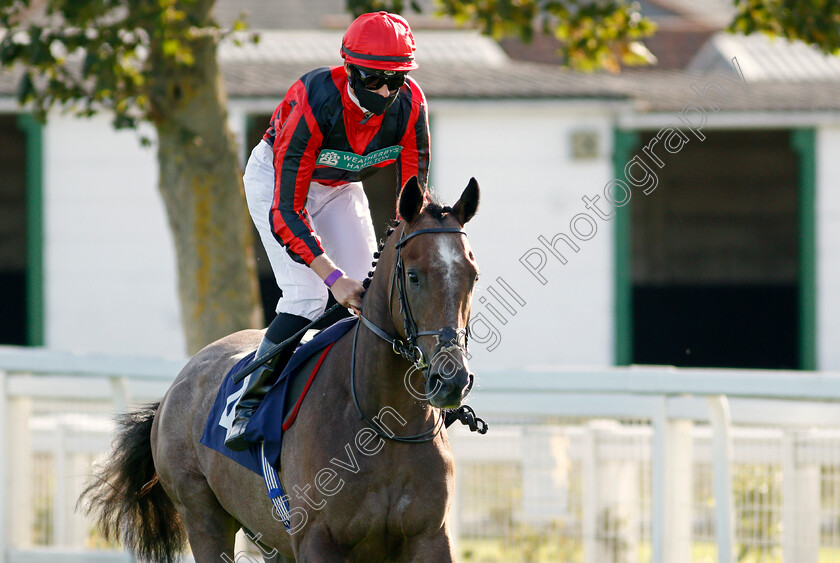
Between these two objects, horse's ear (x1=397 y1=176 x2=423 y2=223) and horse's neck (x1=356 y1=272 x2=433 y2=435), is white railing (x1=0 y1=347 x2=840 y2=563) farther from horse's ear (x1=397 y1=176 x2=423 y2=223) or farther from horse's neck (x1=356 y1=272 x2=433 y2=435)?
horse's ear (x1=397 y1=176 x2=423 y2=223)

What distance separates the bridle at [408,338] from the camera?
293 centimetres

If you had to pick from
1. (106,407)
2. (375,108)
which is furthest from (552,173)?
(375,108)

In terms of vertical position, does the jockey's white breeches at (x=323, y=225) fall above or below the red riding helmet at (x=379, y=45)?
below

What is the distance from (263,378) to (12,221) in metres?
15.3

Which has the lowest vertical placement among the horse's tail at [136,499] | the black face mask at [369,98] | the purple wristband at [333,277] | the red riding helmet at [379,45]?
the horse's tail at [136,499]

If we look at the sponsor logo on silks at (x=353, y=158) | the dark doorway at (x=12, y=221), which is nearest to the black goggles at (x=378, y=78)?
the sponsor logo on silks at (x=353, y=158)

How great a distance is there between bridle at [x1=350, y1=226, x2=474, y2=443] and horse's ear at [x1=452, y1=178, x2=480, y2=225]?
0.33 ft

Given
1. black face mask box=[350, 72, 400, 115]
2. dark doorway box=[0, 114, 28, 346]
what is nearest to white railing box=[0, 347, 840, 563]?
black face mask box=[350, 72, 400, 115]

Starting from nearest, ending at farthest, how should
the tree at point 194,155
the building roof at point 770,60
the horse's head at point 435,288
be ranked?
the horse's head at point 435,288
the tree at point 194,155
the building roof at point 770,60

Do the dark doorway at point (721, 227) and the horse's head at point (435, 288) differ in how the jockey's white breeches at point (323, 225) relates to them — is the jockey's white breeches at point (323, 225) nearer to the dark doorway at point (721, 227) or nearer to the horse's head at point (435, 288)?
the horse's head at point (435, 288)

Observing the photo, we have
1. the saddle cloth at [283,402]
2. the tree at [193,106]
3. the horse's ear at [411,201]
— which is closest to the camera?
the horse's ear at [411,201]

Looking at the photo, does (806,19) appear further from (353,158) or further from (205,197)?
(353,158)

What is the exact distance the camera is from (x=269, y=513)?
3.77 metres

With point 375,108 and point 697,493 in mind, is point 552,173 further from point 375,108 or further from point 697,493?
point 375,108
